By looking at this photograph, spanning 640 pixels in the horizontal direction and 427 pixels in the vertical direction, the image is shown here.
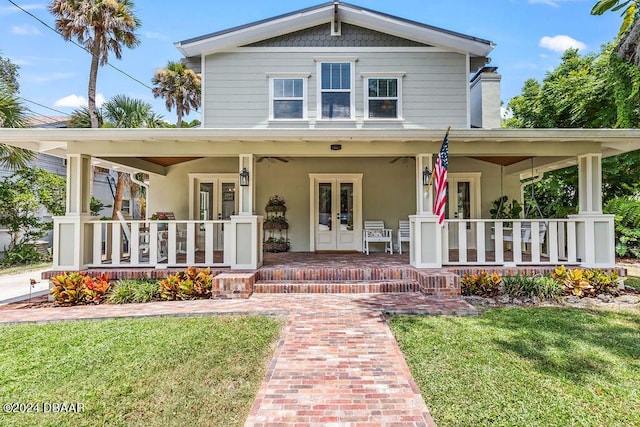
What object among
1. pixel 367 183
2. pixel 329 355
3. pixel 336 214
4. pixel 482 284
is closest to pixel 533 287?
pixel 482 284

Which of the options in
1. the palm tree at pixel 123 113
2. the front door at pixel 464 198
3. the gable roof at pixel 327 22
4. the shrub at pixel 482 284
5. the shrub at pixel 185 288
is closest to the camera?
the shrub at pixel 185 288

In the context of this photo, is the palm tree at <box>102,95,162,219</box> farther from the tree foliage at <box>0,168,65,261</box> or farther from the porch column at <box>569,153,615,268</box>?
the porch column at <box>569,153,615,268</box>

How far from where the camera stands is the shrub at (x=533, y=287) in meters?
6.43

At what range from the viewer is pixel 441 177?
251 inches

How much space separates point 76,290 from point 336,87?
7.89 meters

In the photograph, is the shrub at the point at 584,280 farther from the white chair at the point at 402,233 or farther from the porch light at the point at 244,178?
the porch light at the point at 244,178

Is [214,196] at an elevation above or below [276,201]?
above

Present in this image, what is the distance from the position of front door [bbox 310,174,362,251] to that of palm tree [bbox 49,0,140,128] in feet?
32.0

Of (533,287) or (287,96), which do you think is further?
(287,96)

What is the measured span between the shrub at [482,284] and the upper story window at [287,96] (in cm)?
611

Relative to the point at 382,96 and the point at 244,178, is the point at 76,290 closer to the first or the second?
the point at 244,178

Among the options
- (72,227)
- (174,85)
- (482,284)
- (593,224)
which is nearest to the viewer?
(482,284)

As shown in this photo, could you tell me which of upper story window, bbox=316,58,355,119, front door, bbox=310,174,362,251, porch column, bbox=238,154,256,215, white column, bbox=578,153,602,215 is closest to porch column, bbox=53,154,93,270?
porch column, bbox=238,154,256,215

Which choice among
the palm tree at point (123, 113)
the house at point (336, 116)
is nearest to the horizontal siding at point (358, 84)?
the house at point (336, 116)
